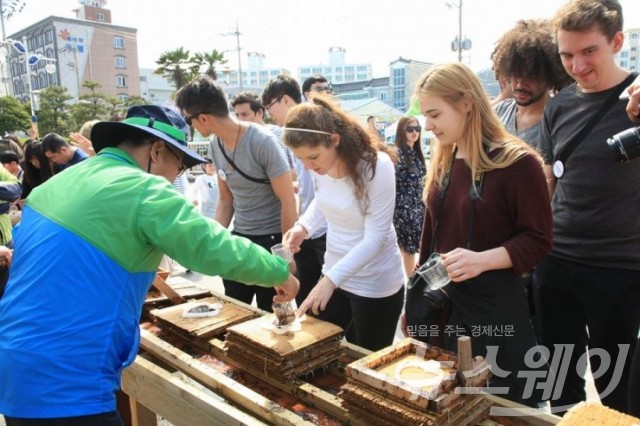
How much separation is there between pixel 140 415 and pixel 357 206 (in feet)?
4.74

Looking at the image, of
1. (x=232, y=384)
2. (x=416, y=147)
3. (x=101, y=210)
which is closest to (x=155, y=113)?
(x=101, y=210)

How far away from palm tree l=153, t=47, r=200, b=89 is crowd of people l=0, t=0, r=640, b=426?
126 ft

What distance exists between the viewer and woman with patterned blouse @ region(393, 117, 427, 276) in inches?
189

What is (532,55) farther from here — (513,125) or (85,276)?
A: (85,276)

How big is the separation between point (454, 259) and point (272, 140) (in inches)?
64.0

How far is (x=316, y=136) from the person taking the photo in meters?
2.34

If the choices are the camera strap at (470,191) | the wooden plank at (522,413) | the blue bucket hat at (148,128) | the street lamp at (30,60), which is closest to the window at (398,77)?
the street lamp at (30,60)

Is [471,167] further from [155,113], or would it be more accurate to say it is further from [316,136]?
[155,113]

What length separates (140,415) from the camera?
237cm

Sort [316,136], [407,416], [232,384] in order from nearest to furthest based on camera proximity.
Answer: [407,416] → [232,384] → [316,136]

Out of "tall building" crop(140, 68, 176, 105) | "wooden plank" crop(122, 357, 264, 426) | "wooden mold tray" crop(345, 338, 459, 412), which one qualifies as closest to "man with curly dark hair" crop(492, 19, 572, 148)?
"wooden mold tray" crop(345, 338, 459, 412)

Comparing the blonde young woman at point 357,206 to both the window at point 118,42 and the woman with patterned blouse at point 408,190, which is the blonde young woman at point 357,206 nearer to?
the woman with patterned blouse at point 408,190

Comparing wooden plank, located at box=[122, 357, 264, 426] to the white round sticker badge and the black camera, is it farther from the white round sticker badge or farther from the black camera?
the white round sticker badge

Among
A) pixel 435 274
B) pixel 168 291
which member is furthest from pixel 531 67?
pixel 168 291
